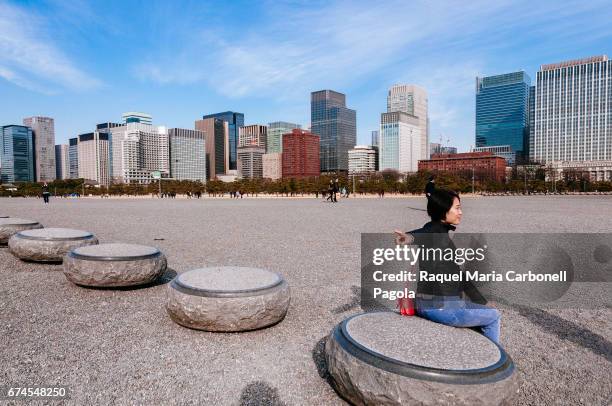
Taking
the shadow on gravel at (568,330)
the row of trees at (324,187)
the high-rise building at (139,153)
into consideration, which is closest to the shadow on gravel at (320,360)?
the shadow on gravel at (568,330)

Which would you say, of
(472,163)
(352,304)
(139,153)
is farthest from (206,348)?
(139,153)

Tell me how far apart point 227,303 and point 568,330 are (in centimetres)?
398

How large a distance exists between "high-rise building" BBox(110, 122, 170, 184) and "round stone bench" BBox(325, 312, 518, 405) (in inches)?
7107

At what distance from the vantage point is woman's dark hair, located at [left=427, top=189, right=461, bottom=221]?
12.7ft

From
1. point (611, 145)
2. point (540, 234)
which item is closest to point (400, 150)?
point (611, 145)

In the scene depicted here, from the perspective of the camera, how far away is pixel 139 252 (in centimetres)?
677

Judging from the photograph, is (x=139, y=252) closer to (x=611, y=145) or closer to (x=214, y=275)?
(x=214, y=275)

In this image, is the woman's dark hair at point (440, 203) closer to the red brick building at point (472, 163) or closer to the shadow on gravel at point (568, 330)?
the shadow on gravel at point (568, 330)

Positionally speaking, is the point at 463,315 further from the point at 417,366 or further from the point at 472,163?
the point at 472,163

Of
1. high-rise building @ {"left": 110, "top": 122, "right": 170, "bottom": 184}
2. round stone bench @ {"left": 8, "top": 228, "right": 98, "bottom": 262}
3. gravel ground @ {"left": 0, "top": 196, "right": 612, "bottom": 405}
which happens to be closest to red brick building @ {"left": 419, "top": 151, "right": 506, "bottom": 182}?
high-rise building @ {"left": 110, "top": 122, "right": 170, "bottom": 184}

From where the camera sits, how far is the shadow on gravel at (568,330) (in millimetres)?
4520

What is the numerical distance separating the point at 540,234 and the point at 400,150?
192 m

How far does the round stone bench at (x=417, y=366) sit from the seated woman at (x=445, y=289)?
14cm

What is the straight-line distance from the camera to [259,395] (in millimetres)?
3553
